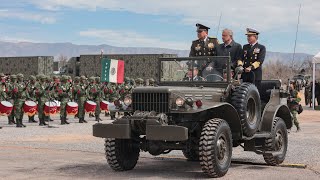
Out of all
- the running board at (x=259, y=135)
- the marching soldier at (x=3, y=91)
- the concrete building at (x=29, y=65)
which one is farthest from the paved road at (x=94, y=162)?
the concrete building at (x=29, y=65)

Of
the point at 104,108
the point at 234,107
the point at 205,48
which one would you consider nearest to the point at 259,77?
the point at 205,48

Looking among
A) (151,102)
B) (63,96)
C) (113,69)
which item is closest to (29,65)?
(113,69)

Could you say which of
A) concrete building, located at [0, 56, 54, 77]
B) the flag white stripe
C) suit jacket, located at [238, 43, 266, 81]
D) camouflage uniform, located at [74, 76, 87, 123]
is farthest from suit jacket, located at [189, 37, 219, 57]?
concrete building, located at [0, 56, 54, 77]

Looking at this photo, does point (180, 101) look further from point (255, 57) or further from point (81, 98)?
point (81, 98)

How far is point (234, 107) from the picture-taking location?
9.69m

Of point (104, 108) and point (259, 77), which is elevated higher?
point (259, 77)

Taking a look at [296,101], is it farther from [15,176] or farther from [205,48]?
[15,176]

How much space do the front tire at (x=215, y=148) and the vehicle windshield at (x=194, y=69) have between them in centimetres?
117

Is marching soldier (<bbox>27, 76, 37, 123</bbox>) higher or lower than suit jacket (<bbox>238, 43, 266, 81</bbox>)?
lower

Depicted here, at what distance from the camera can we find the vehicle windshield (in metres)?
10.2

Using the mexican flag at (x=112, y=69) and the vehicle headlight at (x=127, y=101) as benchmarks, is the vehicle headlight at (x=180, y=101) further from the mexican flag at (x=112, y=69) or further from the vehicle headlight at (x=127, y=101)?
the mexican flag at (x=112, y=69)

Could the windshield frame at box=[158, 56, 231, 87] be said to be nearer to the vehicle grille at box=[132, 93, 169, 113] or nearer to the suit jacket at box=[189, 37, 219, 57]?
the suit jacket at box=[189, 37, 219, 57]

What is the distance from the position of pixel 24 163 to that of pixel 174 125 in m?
3.23

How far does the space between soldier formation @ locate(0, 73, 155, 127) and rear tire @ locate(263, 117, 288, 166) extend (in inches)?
284
